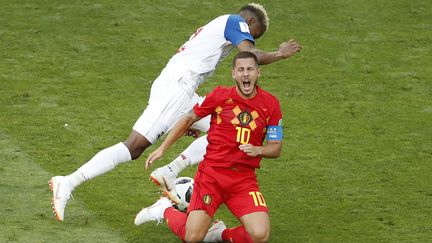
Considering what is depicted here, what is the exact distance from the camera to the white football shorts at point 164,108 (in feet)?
33.1

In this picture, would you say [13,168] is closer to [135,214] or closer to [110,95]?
[135,214]

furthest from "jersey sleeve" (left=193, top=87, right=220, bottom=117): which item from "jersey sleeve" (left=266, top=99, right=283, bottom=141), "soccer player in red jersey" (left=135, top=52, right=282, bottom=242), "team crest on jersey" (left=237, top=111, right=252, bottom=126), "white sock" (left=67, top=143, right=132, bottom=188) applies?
"white sock" (left=67, top=143, right=132, bottom=188)

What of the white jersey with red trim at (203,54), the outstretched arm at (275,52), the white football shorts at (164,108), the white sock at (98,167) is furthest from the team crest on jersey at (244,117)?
the white sock at (98,167)

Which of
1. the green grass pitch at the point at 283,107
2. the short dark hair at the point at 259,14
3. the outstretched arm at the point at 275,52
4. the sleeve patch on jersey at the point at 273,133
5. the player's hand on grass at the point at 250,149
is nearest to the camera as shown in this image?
the player's hand on grass at the point at 250,149

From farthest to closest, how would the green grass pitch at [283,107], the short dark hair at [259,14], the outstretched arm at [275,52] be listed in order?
the short dark hair at [259,14]
the green grass pitch at [283,107]
the outstretched arm at [275,52]

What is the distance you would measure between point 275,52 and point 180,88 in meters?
0.96

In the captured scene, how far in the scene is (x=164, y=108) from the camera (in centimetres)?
1020

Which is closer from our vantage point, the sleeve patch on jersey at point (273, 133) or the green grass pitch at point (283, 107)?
the sleeve patch on jersey at point (273, 133)

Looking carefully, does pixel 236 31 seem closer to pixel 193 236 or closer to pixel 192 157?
pixel 192 157

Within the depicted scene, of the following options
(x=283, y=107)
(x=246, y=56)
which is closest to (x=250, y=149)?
(x=246, y=56)

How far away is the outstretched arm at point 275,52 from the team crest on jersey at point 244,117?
0.87 m

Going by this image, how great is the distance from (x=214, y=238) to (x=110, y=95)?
4.58 metres

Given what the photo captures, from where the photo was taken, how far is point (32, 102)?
535 inches

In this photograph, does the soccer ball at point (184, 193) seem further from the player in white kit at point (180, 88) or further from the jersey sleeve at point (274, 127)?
the jersey sleeve at point (274, 127)
